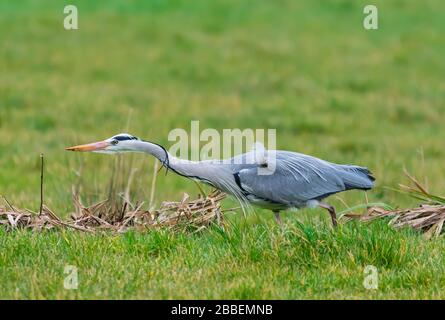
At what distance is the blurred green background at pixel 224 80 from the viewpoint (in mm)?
13594

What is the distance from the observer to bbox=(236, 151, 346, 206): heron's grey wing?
7352 mm

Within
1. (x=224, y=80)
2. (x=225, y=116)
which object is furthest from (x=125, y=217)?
(x=224, y=80)

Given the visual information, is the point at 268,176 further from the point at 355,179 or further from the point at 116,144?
the point at 116,144

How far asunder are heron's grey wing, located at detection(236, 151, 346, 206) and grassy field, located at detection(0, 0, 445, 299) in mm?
270

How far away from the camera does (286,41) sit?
2017cm

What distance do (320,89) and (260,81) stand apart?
1.21 m

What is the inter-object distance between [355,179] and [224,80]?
34.5ft

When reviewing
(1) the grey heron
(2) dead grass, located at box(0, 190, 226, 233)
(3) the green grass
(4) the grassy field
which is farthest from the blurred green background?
(3) the green grass

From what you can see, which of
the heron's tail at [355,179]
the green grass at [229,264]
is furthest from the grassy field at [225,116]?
the heron's tail at [355,179]

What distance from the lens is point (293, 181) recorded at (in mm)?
7441

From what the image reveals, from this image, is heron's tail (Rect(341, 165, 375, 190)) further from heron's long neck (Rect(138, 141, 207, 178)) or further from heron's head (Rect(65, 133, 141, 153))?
heron's head (Rect(65, 133, 141, 153))

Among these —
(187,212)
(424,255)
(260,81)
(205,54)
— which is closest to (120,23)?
(205,54)

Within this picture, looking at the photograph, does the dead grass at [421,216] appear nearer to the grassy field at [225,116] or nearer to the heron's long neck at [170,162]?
the grassy field at [225,116]
